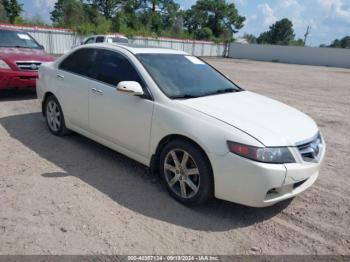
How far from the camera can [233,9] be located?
68.8 metres

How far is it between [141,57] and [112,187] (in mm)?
1669

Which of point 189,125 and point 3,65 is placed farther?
point 3,65

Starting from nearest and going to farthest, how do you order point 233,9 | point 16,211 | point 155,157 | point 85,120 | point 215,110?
point 16,211 < point 215,110 < point 155,157 < point 85,120 < point 233,9

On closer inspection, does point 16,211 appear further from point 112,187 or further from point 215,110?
point 215,110

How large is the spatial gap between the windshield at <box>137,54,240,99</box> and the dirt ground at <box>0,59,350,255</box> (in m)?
1.22

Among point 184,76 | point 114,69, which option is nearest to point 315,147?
point 184,76

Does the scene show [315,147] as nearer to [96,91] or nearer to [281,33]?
[96,91]

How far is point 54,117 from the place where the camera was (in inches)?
211

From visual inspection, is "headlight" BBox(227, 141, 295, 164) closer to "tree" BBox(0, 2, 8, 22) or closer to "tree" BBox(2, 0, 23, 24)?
"tree" BBox(0, 2, 8, 22)

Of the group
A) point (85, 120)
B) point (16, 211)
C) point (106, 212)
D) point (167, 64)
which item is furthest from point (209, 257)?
point (85, 120)

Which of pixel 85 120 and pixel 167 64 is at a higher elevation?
pixel 167 64

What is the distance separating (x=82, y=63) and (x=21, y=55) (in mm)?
3798

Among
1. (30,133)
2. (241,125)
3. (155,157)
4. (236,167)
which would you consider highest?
(241,125)

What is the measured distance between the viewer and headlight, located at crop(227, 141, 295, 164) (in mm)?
2928
